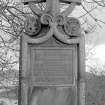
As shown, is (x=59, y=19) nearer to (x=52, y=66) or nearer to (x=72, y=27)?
(x=72, y=27)

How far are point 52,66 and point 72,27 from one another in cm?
102

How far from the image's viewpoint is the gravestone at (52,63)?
25.5 feet

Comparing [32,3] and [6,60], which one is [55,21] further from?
[6,60]

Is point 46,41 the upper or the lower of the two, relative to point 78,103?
upper

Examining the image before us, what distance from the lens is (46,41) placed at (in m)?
7.86

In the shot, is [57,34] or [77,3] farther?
[77,3]

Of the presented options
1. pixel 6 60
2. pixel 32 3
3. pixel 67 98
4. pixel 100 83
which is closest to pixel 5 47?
pixel 6 60

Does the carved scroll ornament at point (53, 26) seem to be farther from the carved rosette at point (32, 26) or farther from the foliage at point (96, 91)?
the foliage at point (96, 91)

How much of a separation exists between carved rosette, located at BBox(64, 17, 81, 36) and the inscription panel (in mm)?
433

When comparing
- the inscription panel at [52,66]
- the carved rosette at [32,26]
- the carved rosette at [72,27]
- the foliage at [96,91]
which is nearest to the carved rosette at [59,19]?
the carved rosette at [72,27]

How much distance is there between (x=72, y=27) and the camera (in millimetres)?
7949

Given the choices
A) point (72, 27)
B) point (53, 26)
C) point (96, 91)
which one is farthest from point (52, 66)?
point (96, 91)

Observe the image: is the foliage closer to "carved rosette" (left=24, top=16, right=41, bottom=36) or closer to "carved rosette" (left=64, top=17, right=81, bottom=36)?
"carved rosette" (left=64, top=17, right=81, bottom=36)

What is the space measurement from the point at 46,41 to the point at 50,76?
31.7 inches
